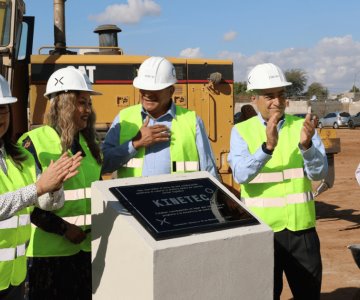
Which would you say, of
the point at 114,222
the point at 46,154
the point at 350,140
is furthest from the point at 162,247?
the point at 350,140

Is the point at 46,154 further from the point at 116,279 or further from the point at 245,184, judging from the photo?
the point at 245,184

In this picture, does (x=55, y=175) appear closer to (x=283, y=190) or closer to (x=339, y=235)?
(x=283, y=190)

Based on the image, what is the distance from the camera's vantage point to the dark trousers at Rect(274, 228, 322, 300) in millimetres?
3324

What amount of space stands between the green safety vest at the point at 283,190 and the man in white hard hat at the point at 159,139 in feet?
1.03

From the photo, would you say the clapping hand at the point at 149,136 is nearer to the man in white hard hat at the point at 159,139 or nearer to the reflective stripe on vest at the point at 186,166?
the man in white hard hat at the point at 159,139

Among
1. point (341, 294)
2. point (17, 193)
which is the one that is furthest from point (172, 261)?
point (341, 294)

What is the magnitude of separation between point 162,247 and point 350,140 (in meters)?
23.8

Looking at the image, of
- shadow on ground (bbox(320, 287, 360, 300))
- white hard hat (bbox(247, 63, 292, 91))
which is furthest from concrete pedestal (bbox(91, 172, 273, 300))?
shadow on ground (bbox(320, 287, 360, 300))

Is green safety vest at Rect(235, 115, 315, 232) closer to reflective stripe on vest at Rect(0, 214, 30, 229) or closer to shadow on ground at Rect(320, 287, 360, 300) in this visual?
reflective stripe on vest at Rect(0, 214, 30, 229)

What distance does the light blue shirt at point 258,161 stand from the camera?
3143mm

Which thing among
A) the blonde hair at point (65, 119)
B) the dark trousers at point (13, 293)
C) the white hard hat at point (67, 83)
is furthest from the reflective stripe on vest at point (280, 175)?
the dark trousers at point (13, 293)

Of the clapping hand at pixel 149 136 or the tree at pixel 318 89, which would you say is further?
the tree at pixel 318 89

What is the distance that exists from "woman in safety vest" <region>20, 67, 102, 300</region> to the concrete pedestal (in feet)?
0.69

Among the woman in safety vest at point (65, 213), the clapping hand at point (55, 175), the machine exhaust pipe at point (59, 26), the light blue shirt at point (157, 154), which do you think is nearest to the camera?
the clapping hand at point (55, 175)
